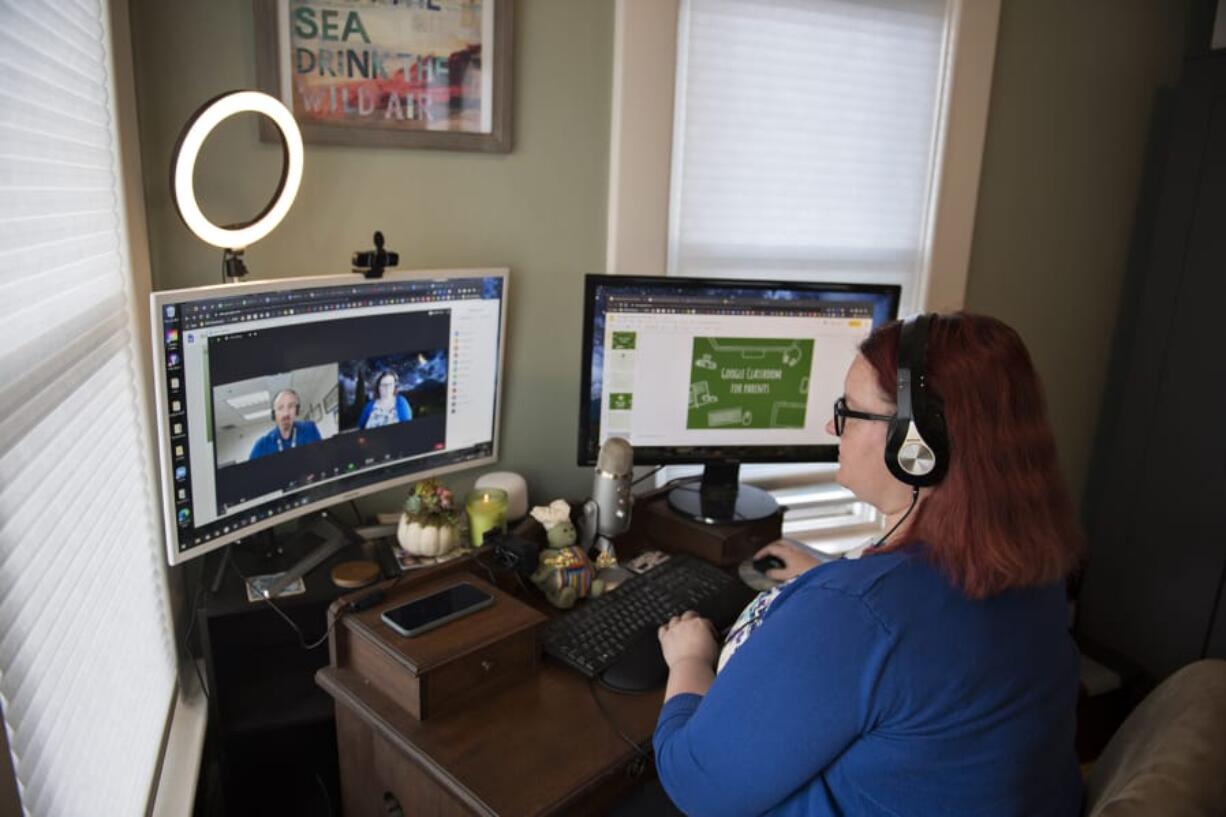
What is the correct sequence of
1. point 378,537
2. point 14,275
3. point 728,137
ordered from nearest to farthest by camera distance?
point 14,275 < point 378,537 < point 728,137

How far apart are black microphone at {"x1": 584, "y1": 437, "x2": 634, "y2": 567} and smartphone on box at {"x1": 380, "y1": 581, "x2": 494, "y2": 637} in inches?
A: 13.7

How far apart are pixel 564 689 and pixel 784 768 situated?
0.42 m

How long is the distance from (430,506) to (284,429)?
28 centimetres

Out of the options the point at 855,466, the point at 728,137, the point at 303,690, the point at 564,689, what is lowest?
the point at 303,690

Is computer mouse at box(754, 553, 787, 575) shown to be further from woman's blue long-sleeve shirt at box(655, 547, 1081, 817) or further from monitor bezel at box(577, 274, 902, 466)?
woman's blue long-sleeve shirt at box(655, 547, 1081, 817)

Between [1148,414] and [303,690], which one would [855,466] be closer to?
[303,690]

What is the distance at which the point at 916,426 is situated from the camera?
0.94 metres

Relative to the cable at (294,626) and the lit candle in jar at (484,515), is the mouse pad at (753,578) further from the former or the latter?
the cable at (294,626)

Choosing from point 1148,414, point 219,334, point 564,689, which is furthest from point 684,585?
point 1148,414

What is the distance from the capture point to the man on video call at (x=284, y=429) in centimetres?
137

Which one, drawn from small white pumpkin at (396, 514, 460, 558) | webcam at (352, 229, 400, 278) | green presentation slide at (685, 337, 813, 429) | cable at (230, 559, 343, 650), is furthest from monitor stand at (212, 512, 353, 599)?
green presentation slide at (685, 337, 813, 429)

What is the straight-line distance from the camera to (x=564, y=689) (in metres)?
1.25

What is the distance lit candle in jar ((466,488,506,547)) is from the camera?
1.59 m

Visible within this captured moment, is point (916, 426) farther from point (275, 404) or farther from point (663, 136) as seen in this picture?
point (663, 136)
